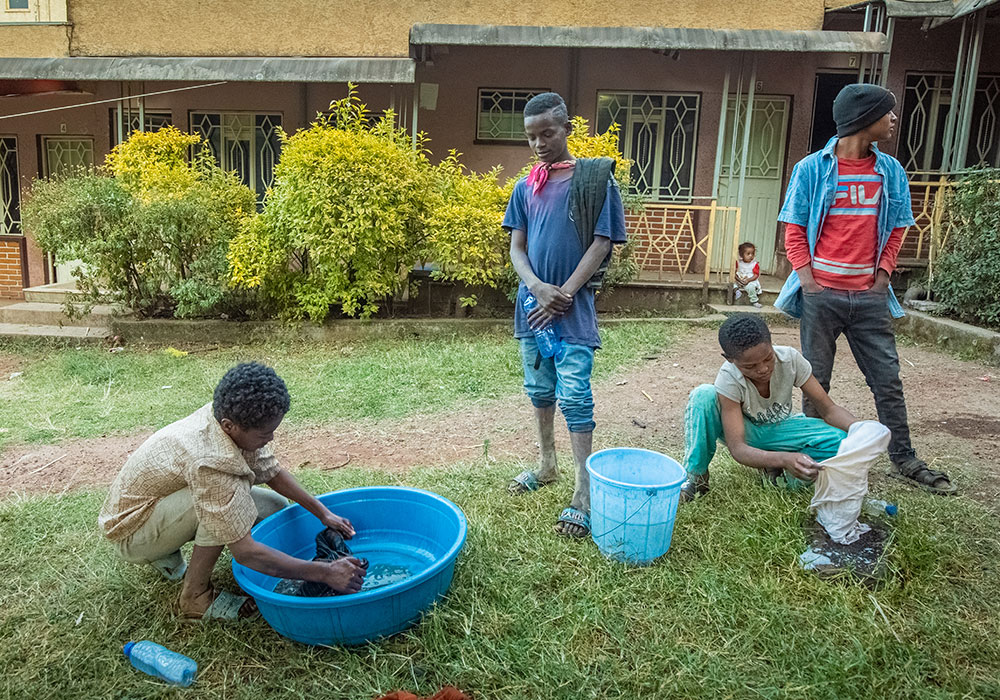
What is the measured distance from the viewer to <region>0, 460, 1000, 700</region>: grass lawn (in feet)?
7.41

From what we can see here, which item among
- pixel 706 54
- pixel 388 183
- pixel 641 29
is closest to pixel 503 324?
pixel 388 183

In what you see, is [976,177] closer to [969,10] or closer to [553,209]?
[969,10]

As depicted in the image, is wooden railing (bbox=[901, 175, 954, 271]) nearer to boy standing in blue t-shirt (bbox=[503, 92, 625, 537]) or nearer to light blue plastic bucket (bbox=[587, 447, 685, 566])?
boy standing in blue t-shirt (bbox=[503, 92, 625, 537])

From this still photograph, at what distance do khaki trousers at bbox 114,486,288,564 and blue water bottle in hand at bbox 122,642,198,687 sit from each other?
1.10 feet

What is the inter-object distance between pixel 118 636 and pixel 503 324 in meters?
5.41

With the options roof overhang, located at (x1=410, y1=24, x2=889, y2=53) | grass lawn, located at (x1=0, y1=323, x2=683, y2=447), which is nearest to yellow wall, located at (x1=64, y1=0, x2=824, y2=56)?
roof overhang, located at (x1=410, y1=24, x2=889, y2=53)

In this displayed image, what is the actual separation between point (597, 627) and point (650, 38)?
769 centimetres

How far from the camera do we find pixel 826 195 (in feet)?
11.6

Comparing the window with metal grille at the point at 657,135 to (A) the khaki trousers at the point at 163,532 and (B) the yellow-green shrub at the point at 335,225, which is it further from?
(A) the khaki trousers at the point at 163,532

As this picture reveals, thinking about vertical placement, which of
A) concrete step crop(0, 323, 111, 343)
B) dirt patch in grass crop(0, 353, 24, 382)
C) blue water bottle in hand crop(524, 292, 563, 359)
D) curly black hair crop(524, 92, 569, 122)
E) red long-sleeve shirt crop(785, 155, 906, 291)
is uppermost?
curly black hair crop(524, 92, 569, 122)

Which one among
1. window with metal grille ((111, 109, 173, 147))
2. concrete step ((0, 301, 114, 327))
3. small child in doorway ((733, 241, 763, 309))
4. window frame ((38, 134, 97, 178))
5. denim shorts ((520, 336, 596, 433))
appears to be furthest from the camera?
window frame ((38, 134, 97, 178))

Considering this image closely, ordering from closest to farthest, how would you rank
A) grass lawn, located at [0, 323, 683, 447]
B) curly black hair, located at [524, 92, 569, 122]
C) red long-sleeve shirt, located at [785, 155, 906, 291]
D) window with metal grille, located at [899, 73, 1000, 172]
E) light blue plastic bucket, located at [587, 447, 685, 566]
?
1. light blue plastic bucket, located at [587, 447, 685, 566]
2. curly black hair, located at [524, 92, 569, 122]
3. red long-sleeve shirt, located at [785, 155, 906, 291]
4. grass lawn, located at [0, 323, 683, 447]
5. window with metal grille, located at [899, 73, 1000, 172]

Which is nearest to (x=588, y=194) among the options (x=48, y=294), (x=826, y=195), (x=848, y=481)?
(x=826, y=195)

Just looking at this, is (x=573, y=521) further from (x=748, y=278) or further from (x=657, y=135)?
(x=657, y=135)
